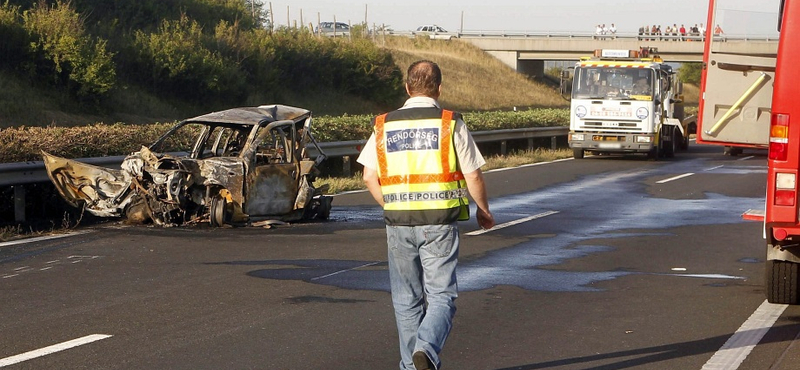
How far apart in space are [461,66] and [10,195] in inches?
2407

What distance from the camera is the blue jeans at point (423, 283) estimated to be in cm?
528

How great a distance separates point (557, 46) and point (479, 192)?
6880 centimetres

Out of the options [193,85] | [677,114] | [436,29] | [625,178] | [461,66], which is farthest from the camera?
[436,29]

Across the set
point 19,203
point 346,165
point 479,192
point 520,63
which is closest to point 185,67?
point 346,165

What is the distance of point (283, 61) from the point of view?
46.4 m

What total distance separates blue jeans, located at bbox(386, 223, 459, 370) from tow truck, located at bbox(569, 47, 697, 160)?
22.9 meters

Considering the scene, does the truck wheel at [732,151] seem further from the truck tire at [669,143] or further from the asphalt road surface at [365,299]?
the asphalt road surface at [365,299]

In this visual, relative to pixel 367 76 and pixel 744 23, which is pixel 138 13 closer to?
pixel 367 76

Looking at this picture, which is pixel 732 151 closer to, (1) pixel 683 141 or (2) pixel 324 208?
(1) pixel 683 141

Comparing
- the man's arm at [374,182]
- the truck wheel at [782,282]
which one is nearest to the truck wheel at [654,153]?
the truck wheel at [782,282]

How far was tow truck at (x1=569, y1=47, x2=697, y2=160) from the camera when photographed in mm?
A: 27484

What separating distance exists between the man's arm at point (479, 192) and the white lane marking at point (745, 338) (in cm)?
179

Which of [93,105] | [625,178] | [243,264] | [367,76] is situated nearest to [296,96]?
[367,76]

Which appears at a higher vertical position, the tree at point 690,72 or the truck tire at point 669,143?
the tree at point 690,72
